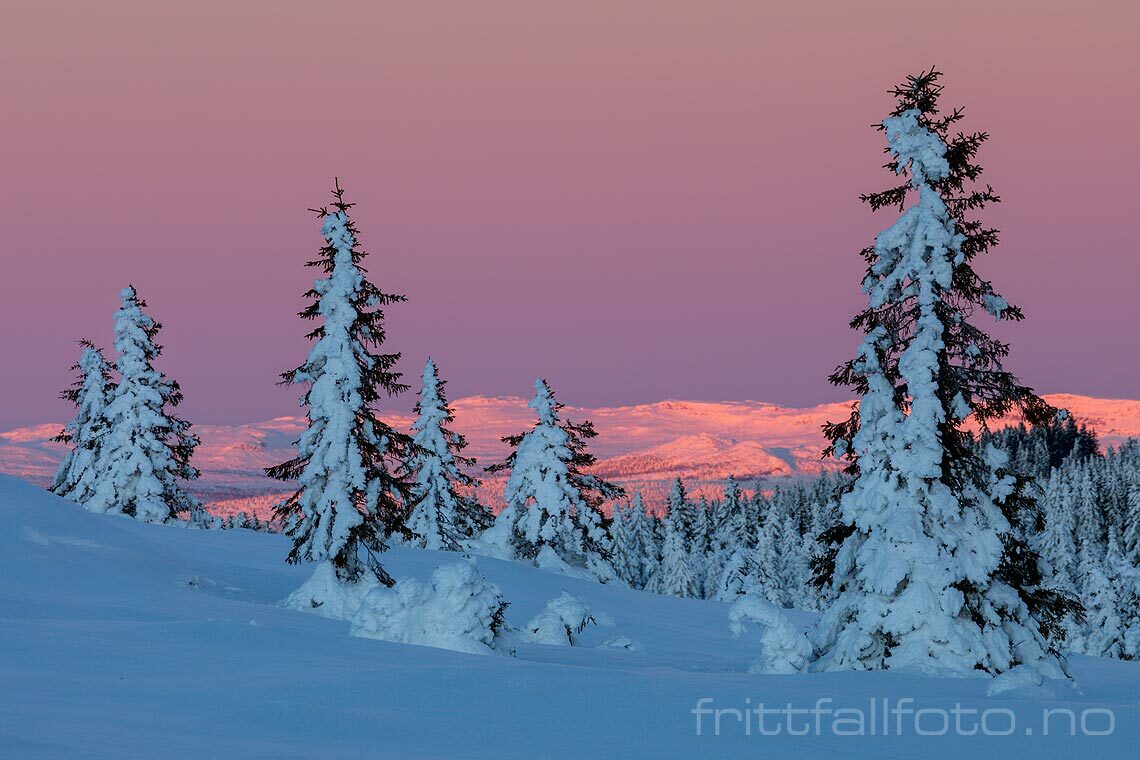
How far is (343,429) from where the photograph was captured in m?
27.5

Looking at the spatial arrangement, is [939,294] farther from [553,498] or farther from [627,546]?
[627,546]

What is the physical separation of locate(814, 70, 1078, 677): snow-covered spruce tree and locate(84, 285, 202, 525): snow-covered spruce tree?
103 ft

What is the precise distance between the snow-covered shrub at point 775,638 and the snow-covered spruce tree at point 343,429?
41.2 ft

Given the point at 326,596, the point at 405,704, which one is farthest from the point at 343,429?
the point at 405,704

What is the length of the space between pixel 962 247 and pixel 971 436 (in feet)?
10.9

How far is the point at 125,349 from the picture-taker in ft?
146

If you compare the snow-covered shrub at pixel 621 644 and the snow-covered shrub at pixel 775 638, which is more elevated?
the snow-covered shrub at pixel 775 638

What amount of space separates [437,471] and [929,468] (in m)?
40.1

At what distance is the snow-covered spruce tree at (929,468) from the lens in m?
18.0

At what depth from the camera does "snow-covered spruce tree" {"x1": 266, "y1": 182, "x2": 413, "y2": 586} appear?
89.6 feet

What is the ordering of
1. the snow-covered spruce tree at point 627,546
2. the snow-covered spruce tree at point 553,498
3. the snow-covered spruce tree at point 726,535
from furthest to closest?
the snow-covered spruce tree at point 726,535 → the snow-covered spruce tree at point 627,546 → the snow-covered spruce tree at point 553,498

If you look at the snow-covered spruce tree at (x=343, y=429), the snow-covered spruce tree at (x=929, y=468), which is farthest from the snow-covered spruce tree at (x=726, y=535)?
the snow-covered spruce tree at (x=929, y=468)

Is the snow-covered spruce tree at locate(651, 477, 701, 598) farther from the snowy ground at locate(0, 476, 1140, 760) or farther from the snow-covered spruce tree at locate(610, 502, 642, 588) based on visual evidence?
the snowy ground at locate(0, 476, 1140, 760)

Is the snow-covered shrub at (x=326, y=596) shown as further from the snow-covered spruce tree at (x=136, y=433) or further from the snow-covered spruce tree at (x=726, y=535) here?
the snow-covered spruce tree at (x=726, y=535)
